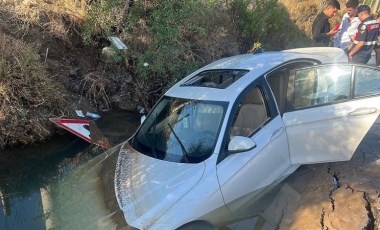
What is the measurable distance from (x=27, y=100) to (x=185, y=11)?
12.6 ft

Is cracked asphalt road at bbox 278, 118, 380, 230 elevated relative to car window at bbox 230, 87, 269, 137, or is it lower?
lower

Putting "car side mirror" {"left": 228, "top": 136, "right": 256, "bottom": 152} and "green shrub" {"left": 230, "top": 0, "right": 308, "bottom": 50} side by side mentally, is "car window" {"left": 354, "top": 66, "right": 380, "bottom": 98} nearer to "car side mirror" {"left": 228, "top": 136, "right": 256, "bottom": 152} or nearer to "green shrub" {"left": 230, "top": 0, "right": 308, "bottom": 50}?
"car side mirror" {"left": 228, "top": 136, "right": 256, "bottom": 152}

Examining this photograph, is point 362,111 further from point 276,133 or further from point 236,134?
point 236,134

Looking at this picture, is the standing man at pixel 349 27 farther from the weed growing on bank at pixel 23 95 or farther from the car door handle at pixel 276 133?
the weed growing on bank at pixel 23 95

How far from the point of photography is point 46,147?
646 cm

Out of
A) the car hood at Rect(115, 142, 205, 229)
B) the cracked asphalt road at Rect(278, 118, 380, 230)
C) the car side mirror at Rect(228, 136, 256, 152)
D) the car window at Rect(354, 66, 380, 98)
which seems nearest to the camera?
the car hood at Rect(115, 142, 205, 229)

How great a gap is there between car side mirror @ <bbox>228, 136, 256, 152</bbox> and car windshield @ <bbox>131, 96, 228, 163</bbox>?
0.20 meters

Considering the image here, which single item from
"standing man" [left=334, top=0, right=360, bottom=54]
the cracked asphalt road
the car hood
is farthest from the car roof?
"standing man" [left=334, top=0, right=360, bottom=54]

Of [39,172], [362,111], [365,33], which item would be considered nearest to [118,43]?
[39,172]

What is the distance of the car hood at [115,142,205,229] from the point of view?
3.22 m

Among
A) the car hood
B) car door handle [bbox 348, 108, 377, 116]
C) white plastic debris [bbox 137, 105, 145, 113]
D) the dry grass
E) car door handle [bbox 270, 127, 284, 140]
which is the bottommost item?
white plastic debris [bbox 137, 105, 145, 113]

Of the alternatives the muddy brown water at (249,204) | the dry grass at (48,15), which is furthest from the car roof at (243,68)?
the dry grass at (48,15)

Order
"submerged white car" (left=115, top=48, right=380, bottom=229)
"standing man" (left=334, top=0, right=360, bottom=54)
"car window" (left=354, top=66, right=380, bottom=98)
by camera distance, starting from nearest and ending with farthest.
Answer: "submerged white car" (left=115, top=48, right=380, bottom=229), "car window" (left=354, top=66, right=380, bottom=98), "standing man" (left=334, top=0, right=360, bottom=54)

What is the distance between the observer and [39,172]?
229 inches
